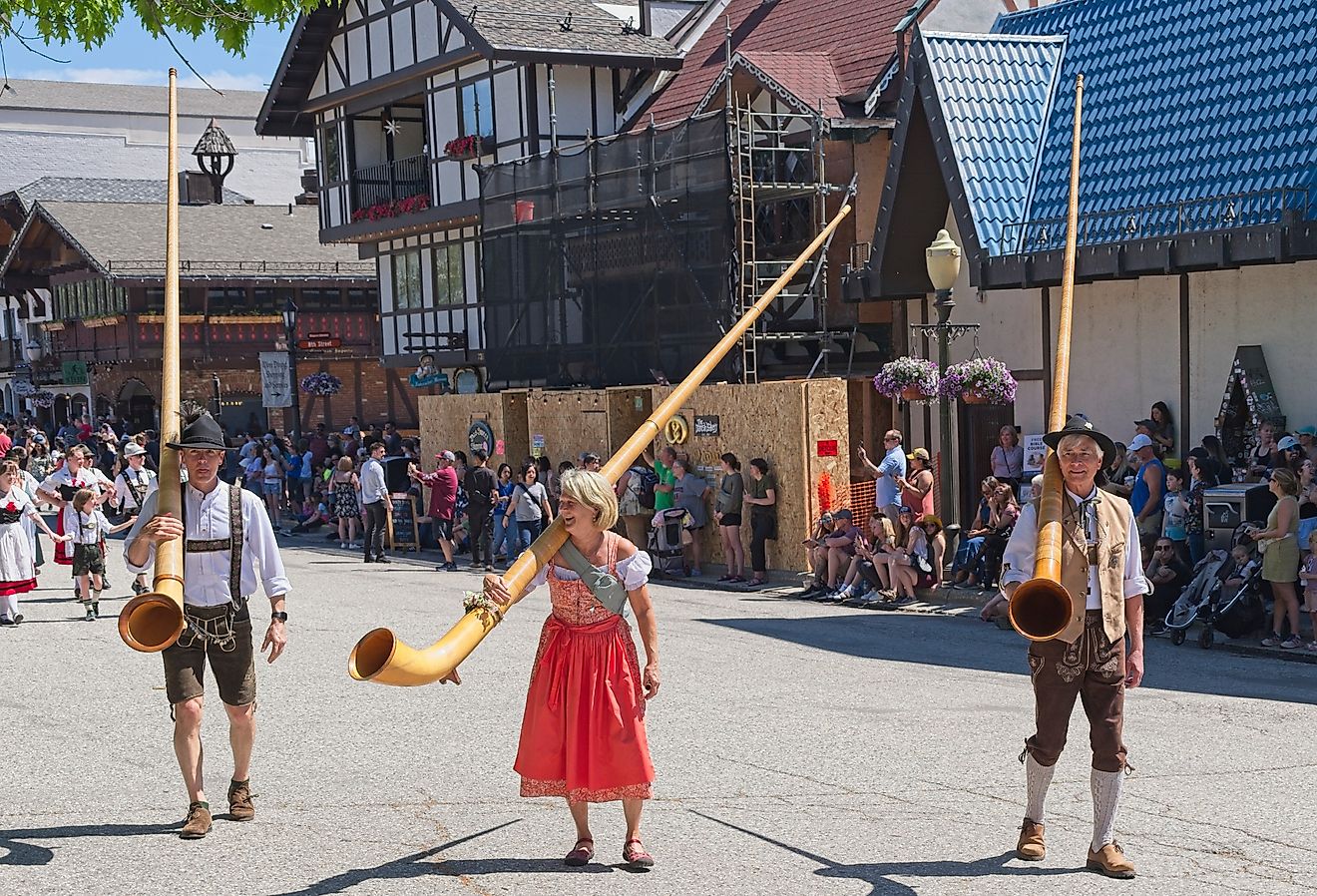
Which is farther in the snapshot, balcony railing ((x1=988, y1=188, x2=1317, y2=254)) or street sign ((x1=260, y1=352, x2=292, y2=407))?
street sign ((x1=260, y1=352, x2=292, y2=407))

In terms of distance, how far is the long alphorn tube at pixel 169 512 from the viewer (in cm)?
659

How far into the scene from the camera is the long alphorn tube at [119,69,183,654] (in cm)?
659

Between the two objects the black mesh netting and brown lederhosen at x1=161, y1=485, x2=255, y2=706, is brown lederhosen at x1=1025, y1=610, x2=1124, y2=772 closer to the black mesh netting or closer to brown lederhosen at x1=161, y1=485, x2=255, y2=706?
brown lederhosen at x1=161, y1=485, x2=255, y2=706

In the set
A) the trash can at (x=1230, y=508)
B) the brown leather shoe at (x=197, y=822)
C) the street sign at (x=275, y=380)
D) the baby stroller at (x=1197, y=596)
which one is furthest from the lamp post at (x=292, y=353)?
the brown leather shoe at (x=197, y=822)

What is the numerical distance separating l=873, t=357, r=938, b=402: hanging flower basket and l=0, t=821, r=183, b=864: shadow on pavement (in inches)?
496

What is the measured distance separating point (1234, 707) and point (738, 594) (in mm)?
9426

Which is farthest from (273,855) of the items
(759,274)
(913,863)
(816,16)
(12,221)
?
(12,221)

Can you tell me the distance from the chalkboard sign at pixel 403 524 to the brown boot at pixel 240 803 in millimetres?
19272

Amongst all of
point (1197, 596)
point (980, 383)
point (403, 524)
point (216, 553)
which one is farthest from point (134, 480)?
point (216, 553)

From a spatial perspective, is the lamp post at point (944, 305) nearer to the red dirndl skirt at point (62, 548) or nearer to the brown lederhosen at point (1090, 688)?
the red dirndl skirt at point (62, 548)

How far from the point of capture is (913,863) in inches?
288

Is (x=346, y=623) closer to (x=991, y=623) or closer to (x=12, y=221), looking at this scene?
(x=991, y=623)

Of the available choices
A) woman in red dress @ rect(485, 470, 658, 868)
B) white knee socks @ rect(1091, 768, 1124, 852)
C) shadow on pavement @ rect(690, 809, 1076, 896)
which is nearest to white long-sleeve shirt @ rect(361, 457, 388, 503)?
woman in red dress @ rect(485, 470, 658, 868)

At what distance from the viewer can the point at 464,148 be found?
1321 inches
